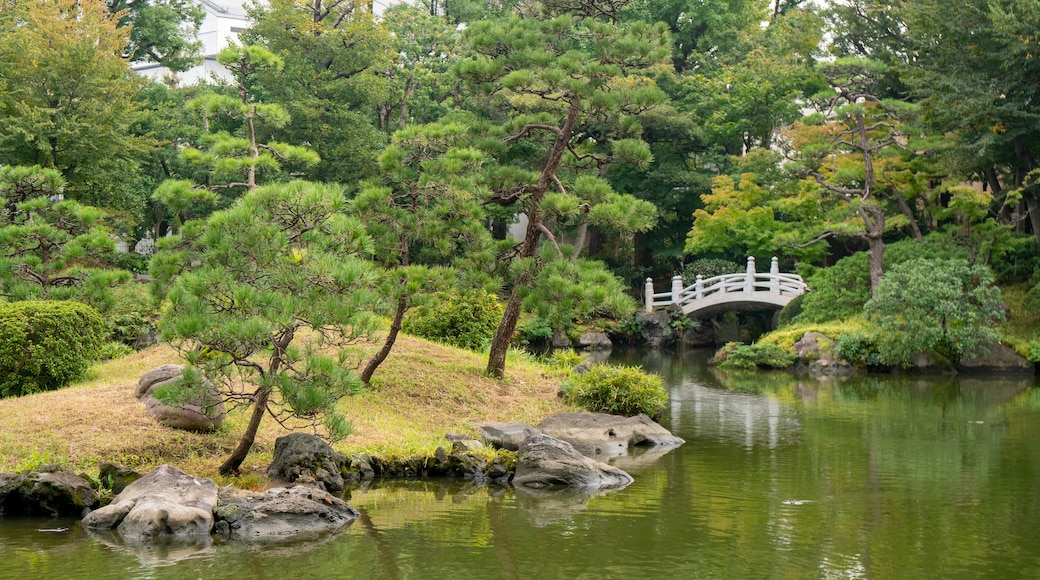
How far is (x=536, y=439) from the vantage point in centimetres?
1029

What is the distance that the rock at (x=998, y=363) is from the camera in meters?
20.9

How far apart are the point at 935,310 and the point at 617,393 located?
9931 millimetres

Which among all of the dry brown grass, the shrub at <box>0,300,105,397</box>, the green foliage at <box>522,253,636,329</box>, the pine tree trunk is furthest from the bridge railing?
the pine tree trunk

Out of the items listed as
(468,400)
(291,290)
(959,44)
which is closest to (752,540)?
(291,290)

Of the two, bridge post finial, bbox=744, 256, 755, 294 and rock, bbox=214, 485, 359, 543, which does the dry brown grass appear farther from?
bridge post finial, bbox=744, 256, 755, 294

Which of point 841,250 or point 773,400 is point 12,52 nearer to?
point 773,400

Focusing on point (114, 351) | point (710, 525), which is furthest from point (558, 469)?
point (114, 351)

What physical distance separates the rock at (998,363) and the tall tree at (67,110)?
18.2 m

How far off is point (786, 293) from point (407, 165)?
55.2ft

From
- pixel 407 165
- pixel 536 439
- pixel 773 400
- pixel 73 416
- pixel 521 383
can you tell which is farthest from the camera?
pixel 773 400

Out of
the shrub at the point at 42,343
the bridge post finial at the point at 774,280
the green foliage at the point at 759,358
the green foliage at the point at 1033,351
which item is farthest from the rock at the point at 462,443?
the bridge post finial at the point at 774,280

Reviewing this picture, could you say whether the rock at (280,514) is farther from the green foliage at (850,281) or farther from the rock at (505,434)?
the green foliage at (850,281)

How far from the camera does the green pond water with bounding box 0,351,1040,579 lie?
6855 millimetres

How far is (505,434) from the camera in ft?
36.3
